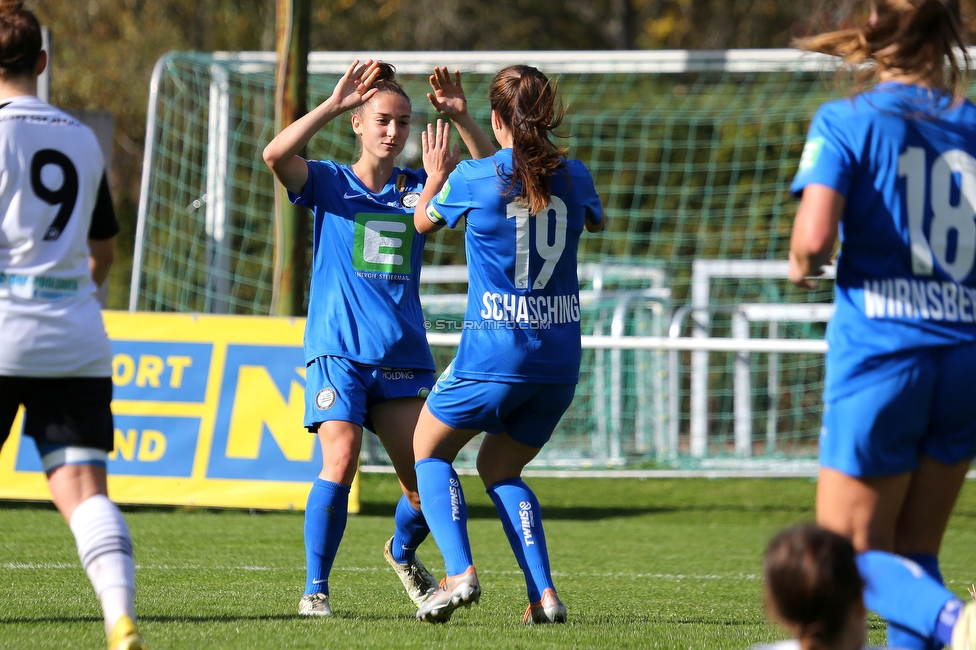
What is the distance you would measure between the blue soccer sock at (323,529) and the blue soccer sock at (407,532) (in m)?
0.28

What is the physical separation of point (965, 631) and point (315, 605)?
2588 mm

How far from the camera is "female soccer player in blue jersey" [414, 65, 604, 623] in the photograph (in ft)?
14.1

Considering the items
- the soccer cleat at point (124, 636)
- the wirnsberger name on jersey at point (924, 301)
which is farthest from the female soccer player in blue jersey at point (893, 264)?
the soccer cleat at point (124, 636)

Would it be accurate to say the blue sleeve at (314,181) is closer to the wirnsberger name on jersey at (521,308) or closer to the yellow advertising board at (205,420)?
the wirnsberger name on jersey at (521,308)

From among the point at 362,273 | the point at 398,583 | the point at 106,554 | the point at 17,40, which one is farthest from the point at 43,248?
the point at 398,583

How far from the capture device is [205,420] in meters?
9.02

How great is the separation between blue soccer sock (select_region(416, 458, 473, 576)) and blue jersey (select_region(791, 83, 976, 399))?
1726 millimetres

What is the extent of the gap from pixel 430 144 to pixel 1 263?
1769 mm

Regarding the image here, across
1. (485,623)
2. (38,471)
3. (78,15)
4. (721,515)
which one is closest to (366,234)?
(485,623)

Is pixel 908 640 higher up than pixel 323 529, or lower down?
higher up

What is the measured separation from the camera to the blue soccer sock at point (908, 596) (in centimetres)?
287

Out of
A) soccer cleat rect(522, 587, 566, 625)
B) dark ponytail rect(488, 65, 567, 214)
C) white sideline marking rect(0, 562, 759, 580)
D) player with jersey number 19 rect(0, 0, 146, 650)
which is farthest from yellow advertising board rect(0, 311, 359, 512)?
player with jersey number 19 rect(0, 0, 146, 650)

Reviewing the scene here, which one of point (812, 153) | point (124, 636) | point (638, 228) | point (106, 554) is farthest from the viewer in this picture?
point (638, 228)

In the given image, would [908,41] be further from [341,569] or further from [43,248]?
[341,569]
